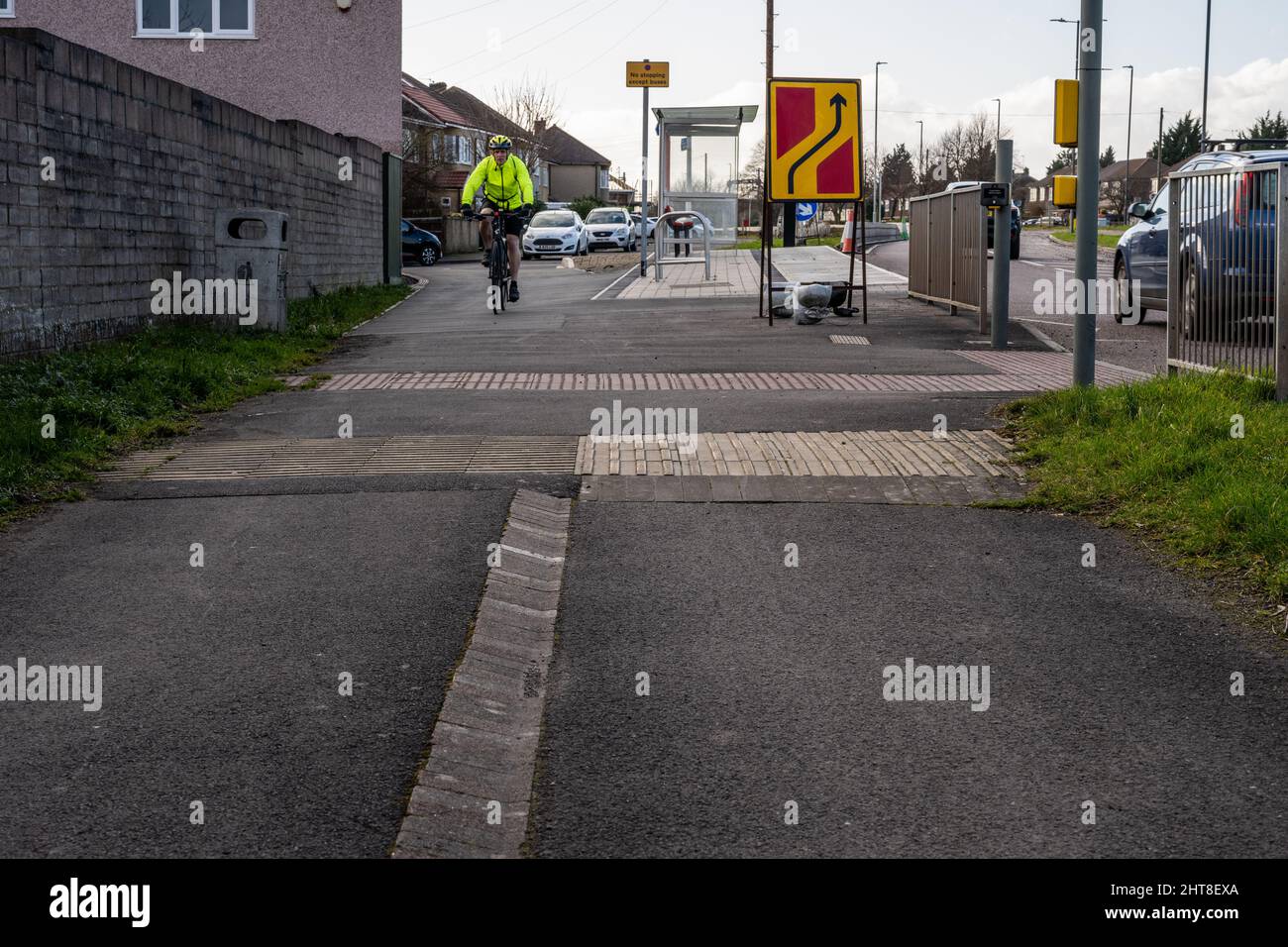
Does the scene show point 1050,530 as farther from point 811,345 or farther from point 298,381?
point 811,345

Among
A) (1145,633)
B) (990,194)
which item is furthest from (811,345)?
(1145,633)

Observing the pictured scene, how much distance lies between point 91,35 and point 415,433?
25272 millimetres

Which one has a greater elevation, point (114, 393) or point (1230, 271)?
point (1230, 271)

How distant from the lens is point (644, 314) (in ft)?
63.6

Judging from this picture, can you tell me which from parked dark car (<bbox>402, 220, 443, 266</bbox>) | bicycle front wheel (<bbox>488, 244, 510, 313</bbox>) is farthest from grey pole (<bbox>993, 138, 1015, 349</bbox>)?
parked dark car (<bbox>402, 220, 443, 266</bbox>)

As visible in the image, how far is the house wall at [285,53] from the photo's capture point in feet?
101

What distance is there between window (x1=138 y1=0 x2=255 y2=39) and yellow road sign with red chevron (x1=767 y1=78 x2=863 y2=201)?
56.3ft

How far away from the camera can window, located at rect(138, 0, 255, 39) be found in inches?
1213

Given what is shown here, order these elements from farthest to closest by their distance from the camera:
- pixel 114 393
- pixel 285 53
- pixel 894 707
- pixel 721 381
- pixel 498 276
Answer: pixel 285 53 < pixel 498 276 < pixel 721 381 < pixel 114 393 < pixel 894 707

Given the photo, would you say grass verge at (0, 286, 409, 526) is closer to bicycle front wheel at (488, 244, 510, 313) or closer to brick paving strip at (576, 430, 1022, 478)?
brick paving strip at (576, 430, 1022, 478)

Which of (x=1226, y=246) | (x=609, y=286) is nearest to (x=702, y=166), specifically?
(x=609, y=286)

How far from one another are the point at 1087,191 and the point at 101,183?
7.80 meters

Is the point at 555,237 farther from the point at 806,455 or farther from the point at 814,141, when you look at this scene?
the point at 806,455

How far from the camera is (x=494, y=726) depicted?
436cm
